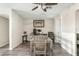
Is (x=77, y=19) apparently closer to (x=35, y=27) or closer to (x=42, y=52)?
(x=42, y=52)

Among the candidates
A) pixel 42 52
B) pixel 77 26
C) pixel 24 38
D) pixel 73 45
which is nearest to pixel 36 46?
pixel 42 52

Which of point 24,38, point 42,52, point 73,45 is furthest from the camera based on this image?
point 24,38

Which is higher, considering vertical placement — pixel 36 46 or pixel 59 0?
pixel 59 0

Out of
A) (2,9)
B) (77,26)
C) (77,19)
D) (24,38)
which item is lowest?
(24,38)

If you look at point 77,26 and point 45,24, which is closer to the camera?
point 77,26

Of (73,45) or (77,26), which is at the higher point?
(77,26)

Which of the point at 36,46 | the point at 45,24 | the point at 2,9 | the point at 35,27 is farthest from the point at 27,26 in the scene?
the point at 36,46

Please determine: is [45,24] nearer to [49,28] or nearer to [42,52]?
[49,28]

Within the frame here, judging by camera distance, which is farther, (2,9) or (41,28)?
(41,28)

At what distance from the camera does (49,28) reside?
944cm

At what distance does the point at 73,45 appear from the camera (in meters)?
4.23

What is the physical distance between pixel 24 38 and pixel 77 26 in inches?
232

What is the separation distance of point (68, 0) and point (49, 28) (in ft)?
28.3

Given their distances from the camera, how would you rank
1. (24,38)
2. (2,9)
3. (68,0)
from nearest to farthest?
1. (68,0)
2. (2,9)
3. (24,38)
